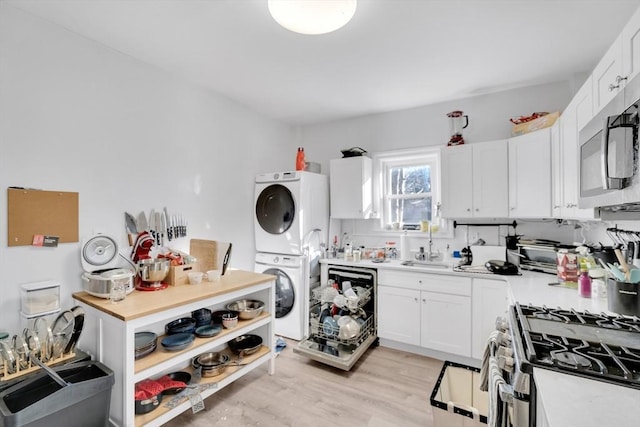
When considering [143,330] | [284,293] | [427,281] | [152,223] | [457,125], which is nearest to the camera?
[143,330]

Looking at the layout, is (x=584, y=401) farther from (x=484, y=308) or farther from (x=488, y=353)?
(x=484, y=308)

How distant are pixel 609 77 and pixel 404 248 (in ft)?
7.41

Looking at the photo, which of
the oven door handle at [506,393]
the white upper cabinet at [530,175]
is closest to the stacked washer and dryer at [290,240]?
the white upper cabinet at [530,175]

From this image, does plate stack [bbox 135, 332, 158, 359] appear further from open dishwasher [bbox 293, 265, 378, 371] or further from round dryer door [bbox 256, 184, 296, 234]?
round dryer door [bbox 256, 184, 296, 234]

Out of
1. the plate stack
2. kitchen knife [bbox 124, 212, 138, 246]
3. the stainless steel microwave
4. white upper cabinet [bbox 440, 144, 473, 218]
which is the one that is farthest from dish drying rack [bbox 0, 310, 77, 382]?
white upper cabinet [bbox 440, 144, 473, 218]

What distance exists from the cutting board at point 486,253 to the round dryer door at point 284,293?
6.12 ft

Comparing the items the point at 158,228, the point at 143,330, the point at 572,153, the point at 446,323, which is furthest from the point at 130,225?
the point at 572,153

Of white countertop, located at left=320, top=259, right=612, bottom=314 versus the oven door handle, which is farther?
white countertop, located at left=320, top=259, right=612, bottom=314

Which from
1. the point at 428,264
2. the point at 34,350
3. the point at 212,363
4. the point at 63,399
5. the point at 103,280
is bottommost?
the point at 212,363

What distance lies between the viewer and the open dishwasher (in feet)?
8.63

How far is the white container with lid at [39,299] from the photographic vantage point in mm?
1647

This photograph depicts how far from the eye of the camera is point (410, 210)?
11.5 feet

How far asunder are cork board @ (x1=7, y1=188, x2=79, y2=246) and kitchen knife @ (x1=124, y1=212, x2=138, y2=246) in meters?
0.30

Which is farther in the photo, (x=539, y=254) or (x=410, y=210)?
(x=410, y=210)
